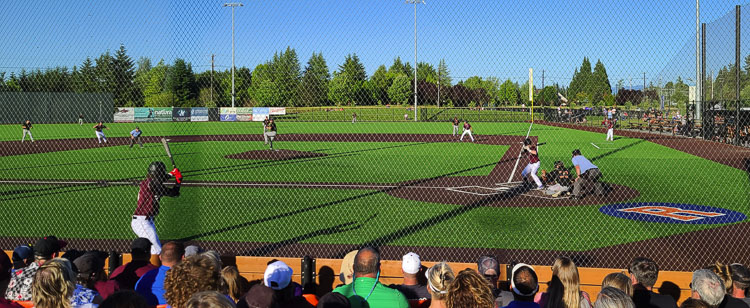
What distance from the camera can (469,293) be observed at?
3771 millimetres

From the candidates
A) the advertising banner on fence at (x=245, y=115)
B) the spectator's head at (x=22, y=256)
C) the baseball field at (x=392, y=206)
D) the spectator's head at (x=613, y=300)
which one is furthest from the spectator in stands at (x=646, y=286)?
the advertising banner on fence at (x=245, y=115)

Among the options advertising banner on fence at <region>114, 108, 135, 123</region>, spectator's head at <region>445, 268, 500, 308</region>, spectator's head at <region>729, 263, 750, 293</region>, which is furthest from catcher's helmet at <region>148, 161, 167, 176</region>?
advertising banner on fence at <region>114, 108, 135, 123</region>

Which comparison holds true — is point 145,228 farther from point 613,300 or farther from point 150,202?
point 613,300

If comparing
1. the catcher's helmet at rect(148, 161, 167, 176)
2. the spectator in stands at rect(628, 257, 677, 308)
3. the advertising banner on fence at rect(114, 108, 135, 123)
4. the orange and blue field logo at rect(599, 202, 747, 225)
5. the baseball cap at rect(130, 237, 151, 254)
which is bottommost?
the orange and blue field logo at rect(599, 202, 747, 225)

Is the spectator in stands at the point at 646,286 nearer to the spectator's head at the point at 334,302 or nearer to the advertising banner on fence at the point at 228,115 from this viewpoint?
the spectator's head at the point at 334,302

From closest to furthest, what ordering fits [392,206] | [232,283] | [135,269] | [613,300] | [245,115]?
[613,300], [232,283], [135,269], [392,206], [245,115]

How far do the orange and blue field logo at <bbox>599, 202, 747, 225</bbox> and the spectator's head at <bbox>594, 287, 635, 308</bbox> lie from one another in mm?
9923

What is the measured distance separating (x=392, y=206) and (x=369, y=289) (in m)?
10.1

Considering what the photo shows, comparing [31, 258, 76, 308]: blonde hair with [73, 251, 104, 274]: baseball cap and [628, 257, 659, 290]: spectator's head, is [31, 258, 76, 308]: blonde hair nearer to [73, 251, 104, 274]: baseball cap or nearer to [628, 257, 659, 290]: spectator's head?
[73, 251, 104, 274]: baseball cap

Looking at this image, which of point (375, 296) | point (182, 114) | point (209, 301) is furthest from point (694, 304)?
point (182, 114)

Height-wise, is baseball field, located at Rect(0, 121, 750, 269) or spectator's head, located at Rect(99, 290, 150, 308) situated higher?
spectator's head, located at Rect(99, 290, 150, 308)

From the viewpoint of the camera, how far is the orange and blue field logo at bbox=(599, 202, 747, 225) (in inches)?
501

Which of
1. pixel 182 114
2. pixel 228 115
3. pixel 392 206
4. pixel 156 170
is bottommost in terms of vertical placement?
pixel 392 206

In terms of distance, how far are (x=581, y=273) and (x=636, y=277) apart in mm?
1365
